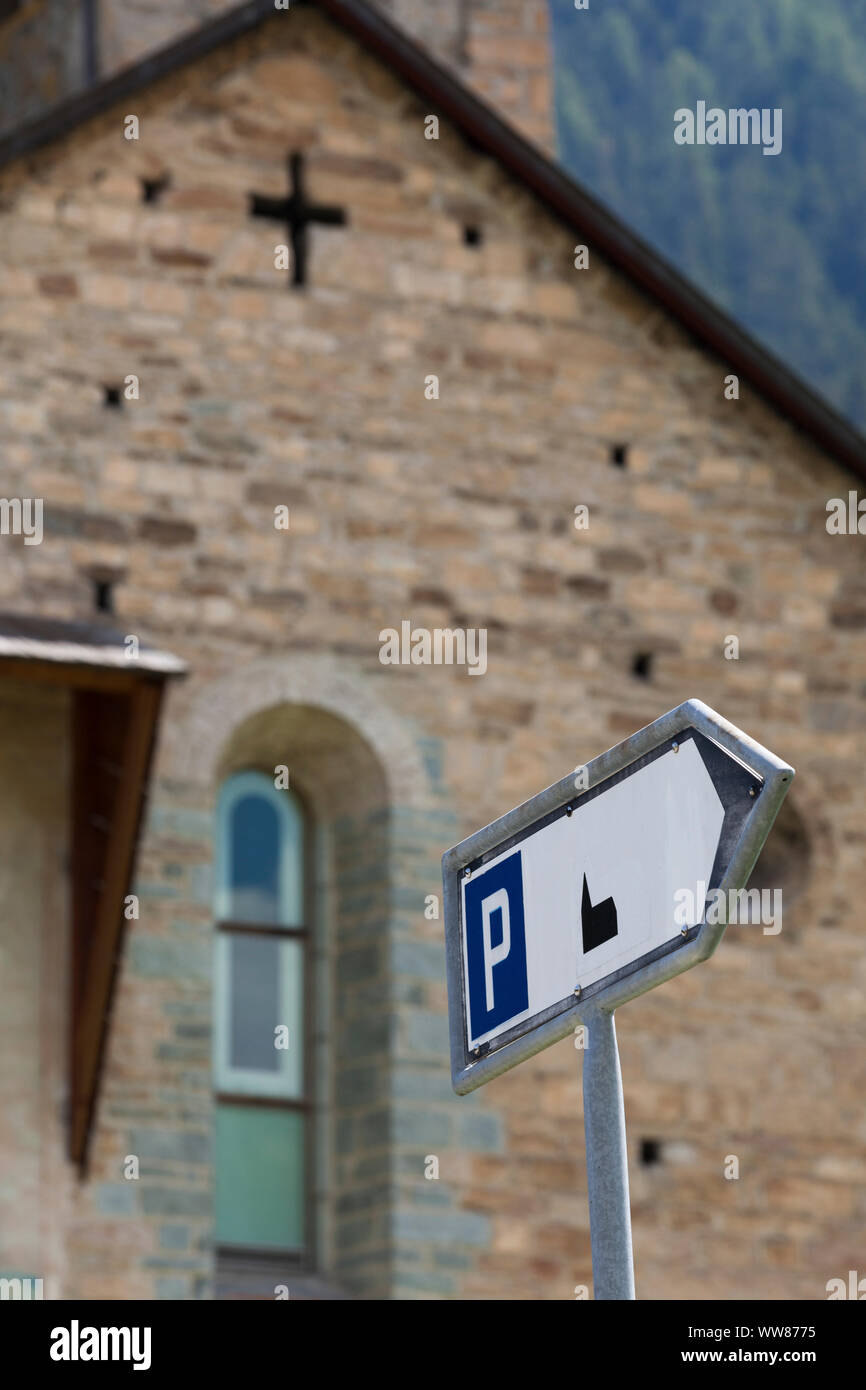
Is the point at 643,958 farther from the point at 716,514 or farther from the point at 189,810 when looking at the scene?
the point at 716,514

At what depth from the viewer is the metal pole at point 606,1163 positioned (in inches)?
126

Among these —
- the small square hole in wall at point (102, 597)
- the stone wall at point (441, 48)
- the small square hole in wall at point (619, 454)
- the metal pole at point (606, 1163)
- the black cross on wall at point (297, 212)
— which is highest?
the stone wall at point (441, 48)

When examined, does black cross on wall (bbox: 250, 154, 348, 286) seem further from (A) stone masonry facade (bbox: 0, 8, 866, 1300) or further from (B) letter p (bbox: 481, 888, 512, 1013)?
(B) letter p (bbox: 481, 888, 512, 1013)

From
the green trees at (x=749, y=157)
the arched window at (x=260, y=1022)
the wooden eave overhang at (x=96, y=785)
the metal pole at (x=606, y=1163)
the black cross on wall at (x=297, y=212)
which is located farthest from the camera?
the green trees at (x=749, y=157)

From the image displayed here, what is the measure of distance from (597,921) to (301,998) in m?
8.15

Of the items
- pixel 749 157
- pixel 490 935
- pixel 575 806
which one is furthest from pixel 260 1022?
pixel 749 157

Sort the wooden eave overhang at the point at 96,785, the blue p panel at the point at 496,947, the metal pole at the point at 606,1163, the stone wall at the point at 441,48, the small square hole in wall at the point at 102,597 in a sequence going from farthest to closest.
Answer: the stone wall at the point at 441,48, the small square hole in wall at the point at 102,597, the wooden eave overhang at the point at 96,785, the blue p panel at the point at 496,947, the metal pole at the point at 606,1163

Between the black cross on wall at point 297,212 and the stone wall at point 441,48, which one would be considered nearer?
the black cross on wall at point 297,212

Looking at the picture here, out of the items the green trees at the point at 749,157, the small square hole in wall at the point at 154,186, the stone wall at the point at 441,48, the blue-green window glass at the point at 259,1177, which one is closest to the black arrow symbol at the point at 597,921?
the blue-green window glass at the point at 259,1177

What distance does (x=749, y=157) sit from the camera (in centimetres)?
3672

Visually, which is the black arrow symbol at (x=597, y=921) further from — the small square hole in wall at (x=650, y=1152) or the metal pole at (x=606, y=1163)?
the small square hole in wall at (x=650, y=1152)

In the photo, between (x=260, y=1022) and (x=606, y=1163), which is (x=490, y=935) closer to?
(x=606, y=1163)
